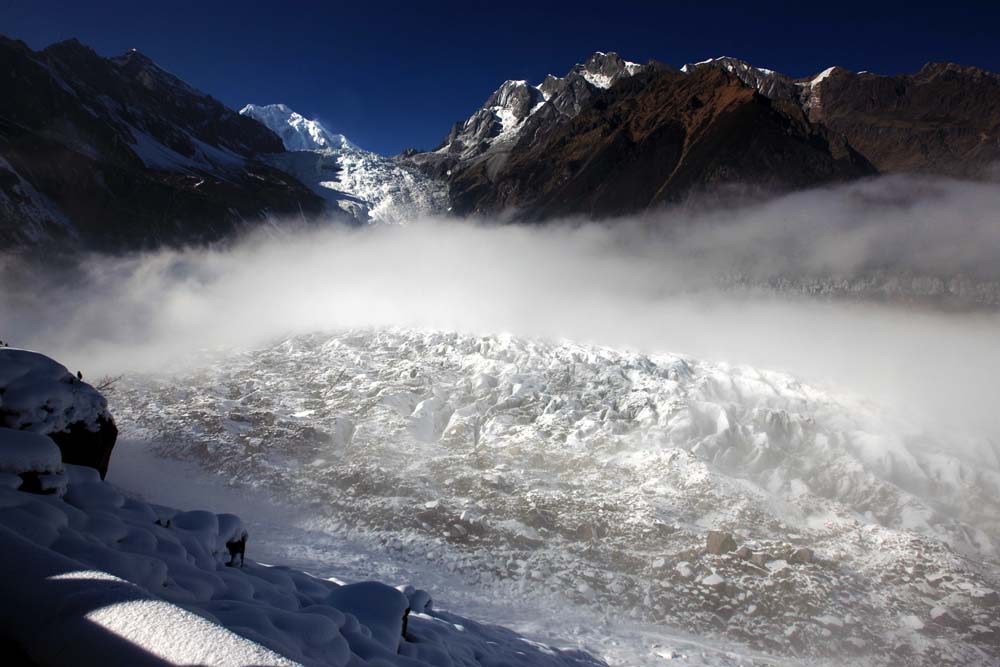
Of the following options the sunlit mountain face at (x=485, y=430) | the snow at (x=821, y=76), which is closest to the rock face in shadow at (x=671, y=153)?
the sunlit mountain face at (x=485, y=430)

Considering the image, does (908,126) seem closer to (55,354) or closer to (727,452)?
(727,452)

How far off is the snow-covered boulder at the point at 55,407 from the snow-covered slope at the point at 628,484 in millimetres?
13898

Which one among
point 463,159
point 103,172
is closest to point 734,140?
point 463,159

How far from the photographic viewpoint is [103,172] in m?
72.4

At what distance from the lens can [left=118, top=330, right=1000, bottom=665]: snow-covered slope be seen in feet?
62.3

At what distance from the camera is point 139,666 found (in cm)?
224

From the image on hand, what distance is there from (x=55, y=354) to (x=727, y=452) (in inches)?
1869

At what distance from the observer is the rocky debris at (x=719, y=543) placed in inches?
845

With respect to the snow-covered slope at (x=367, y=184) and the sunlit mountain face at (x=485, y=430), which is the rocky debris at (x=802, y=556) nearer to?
the sunlit mountain face at (x=485, y=430)

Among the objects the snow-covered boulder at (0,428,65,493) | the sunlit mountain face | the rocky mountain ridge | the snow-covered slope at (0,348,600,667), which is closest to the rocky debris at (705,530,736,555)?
the sunlit mountain face

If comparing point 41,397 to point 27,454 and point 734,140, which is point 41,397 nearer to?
point 27,454

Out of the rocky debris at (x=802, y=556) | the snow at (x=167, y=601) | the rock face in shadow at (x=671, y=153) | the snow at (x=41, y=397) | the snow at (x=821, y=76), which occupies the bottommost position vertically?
the rocky debris at (x=802, y=556)

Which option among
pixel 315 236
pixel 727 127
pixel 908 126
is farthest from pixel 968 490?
pixel 908 126

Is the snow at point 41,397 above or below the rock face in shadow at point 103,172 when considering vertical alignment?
below
